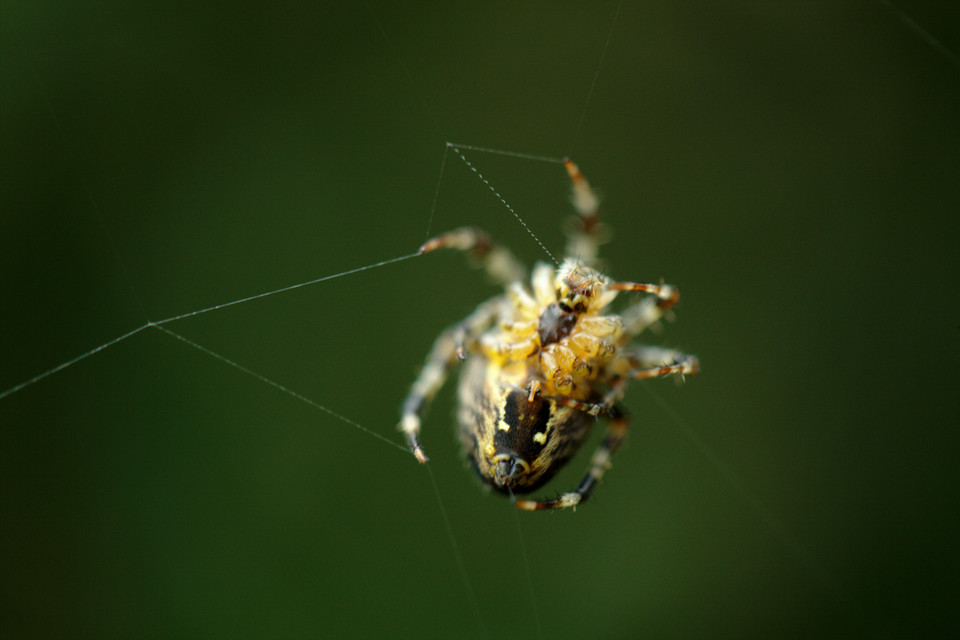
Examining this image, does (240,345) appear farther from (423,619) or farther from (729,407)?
(729,407)

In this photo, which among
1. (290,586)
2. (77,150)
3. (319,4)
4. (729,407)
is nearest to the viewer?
(77,150)

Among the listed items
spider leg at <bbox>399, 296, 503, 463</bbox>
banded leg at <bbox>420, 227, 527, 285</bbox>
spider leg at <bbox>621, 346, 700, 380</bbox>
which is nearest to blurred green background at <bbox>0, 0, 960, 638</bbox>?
banded leg at <bbox>420, 227, 527, 285</bbox>

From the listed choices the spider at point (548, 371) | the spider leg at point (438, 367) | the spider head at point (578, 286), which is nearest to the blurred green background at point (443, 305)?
the spider leg at point (438, 367)

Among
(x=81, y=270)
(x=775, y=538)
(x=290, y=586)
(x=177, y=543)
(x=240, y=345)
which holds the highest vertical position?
(x=81, y=270)

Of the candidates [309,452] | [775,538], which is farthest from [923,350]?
[309,452]

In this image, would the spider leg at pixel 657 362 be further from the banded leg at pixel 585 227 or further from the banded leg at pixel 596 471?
the banded leg at pixel 585 227

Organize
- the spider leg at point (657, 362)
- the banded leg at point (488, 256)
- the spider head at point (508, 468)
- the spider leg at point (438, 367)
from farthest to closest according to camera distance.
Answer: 1. the banded leg at point (488, 256)
2. the spider leg at point (438, 367)
3. the spider leg at point (657, 362)
4. the spider head at point (508, 468)

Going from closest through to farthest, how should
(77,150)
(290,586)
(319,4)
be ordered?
(77,150)
(319,4)
(290,586)
